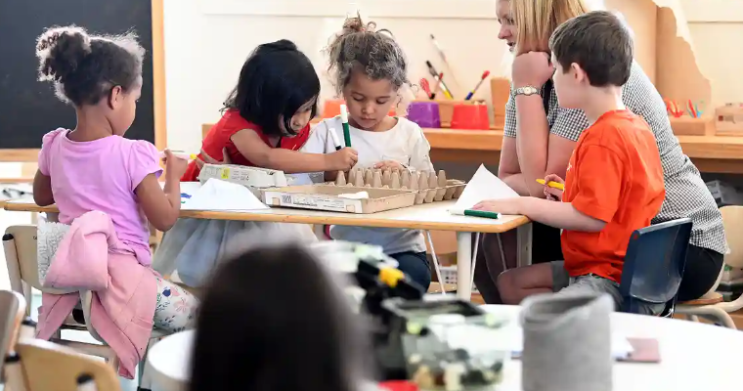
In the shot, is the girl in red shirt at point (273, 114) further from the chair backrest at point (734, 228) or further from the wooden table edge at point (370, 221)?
the chair backrest at point (734, 228)

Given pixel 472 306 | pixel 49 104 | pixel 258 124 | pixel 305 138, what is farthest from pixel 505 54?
pixel 472 306

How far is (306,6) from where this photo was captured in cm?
420

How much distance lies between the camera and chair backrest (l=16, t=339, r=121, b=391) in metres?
1.34

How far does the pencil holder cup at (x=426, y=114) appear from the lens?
387 centimetres

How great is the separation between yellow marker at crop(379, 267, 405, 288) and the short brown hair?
127cm

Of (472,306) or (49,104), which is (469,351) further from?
(49,104)

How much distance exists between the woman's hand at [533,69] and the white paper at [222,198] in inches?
30.4

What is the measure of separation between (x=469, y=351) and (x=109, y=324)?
143cm

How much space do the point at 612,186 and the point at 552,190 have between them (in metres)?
0.30

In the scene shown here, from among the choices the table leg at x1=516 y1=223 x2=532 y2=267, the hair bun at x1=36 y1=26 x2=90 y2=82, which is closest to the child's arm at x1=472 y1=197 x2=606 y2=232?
the table leg at x1=516 y1=223 x2=532 y2=267

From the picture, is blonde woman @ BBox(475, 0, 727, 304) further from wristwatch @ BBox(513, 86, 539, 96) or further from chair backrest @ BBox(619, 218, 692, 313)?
chair backrest @ BBox(619, 218, 692, 313)

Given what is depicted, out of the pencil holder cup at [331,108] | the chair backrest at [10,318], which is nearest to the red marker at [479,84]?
the pencil holder cup at [331,108]

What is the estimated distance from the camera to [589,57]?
7.16 ft

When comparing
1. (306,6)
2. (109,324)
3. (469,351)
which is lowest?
(109,324)
